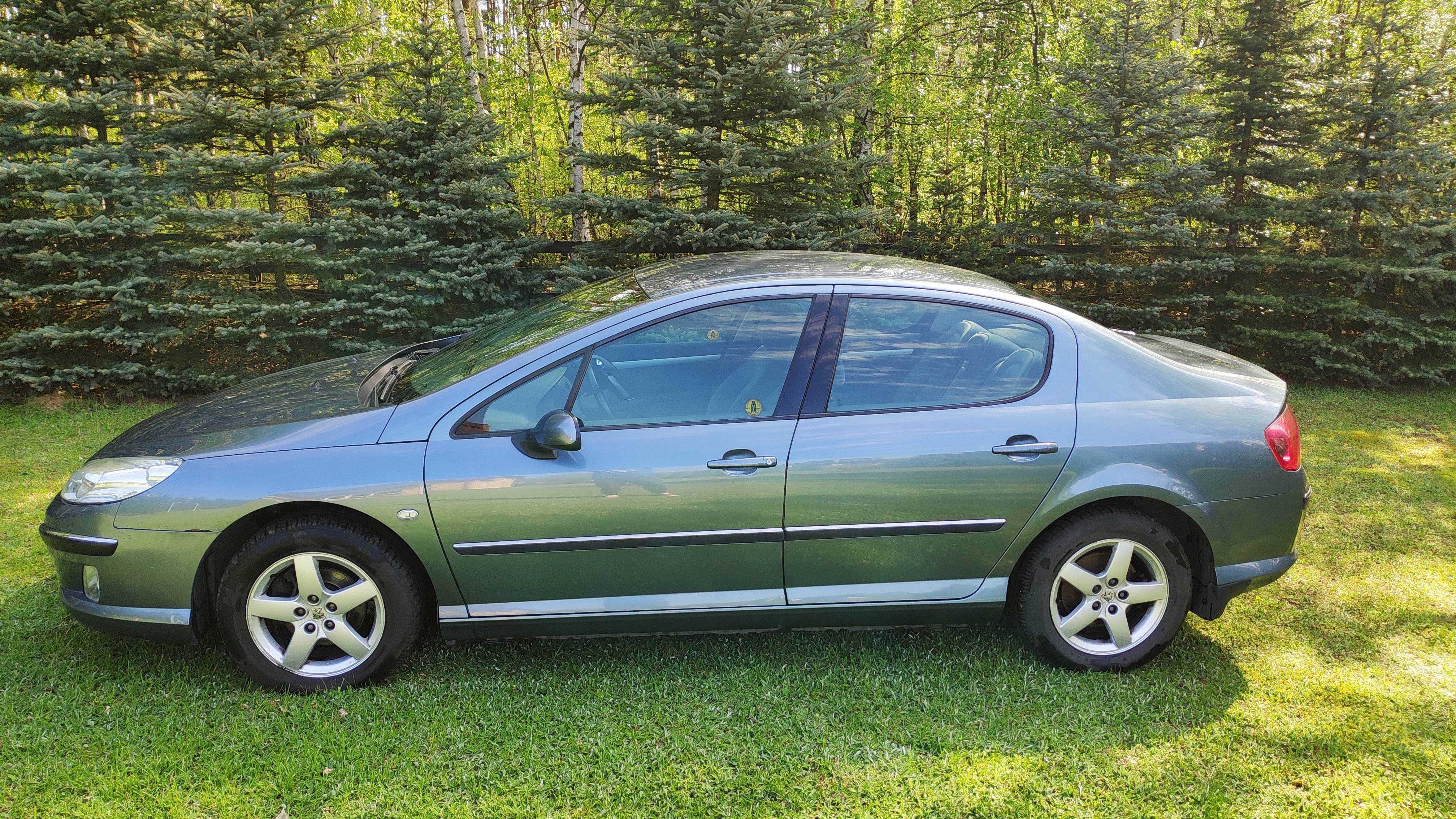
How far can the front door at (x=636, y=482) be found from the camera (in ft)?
9.70

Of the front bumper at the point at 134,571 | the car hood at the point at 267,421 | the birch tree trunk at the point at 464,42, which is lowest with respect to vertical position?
the front bumper at the point at 134,571

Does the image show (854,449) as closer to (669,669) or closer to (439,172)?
(669,669)

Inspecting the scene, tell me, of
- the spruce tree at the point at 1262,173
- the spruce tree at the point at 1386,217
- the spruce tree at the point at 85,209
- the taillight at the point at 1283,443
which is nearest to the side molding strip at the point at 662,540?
the taillight at the point at 1283,443

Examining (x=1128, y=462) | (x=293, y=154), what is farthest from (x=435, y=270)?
(x=1128, y=462)

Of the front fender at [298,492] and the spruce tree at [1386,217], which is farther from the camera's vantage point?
the spruce tree at [1386,217]

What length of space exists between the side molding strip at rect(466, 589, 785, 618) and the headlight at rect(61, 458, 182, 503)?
1.18 meters

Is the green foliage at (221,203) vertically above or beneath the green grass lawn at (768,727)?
above

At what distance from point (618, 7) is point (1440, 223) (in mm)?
7913

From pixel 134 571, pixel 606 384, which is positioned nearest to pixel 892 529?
pixel 606 384

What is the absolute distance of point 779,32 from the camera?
823 cm

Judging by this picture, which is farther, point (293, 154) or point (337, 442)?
point (293, 154)

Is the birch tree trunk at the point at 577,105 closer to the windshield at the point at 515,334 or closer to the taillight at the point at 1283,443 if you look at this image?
the windshield at the point at 515,334

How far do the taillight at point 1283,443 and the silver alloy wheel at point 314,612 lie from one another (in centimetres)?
331

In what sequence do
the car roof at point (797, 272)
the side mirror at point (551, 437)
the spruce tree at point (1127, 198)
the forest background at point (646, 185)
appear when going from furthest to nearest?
the spruce tree at point (1127, 198) → the forest background at point (646, 185) → the car roof at point (797, 272) → the side mirror at point (551, 437)
